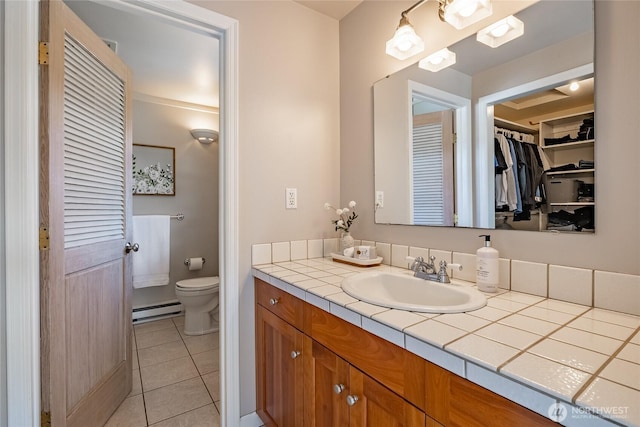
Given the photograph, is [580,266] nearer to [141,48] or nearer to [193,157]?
[141,48]

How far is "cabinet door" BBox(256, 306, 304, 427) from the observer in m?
1.15

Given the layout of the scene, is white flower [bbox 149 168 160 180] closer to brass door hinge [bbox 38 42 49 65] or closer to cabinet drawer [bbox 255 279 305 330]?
brass door hinge [bbox 38 42 49 65]

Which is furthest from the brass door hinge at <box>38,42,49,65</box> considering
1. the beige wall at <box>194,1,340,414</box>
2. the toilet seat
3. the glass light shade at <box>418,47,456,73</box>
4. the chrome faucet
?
the toilet seat

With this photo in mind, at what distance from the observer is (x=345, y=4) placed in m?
1.69

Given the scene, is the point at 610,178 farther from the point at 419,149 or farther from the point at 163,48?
the point at 163,48

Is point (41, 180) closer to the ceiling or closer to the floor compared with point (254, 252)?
closer to the ceiling

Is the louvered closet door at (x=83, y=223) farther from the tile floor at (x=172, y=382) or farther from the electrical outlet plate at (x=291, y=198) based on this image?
the electrical outlet plate at (x=291, y=198)

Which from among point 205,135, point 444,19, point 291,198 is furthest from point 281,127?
point 205,135

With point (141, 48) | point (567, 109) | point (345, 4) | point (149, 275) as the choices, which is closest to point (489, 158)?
point (567, 109)

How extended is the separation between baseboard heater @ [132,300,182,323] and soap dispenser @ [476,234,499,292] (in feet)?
10.1

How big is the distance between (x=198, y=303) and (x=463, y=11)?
2.74 meters

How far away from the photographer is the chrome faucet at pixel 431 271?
3.67 feet

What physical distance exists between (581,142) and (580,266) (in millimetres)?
381

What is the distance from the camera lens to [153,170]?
3035 mm
